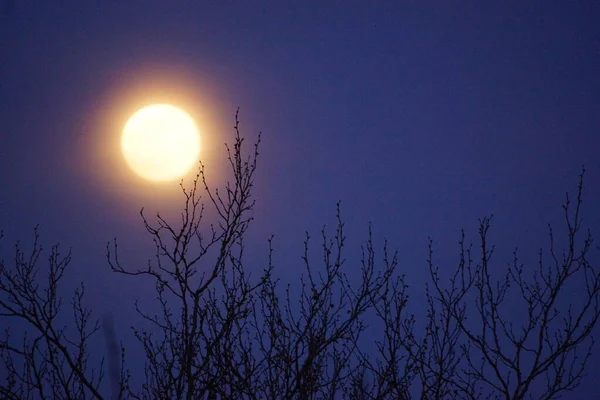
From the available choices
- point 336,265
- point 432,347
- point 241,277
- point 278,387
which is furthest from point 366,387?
point 241,277

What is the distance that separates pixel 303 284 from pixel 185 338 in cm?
181

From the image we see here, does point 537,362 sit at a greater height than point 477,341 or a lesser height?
lesser

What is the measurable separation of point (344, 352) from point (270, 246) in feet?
6.15

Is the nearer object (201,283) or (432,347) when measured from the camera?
(201,283)

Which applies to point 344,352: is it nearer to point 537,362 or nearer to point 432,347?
point 432,347

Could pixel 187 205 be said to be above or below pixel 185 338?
above

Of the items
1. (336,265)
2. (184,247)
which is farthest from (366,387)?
(184,247)

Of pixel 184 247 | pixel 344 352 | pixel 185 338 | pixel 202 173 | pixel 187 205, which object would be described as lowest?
pixel 185 338

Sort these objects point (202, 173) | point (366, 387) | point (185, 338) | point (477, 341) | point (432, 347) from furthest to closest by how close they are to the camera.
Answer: point (366, 387), point (432, 347), point (477, 341), point (202, 173), point (185, 338)

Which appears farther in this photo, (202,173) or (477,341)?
(477,341)

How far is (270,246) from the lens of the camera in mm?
5449

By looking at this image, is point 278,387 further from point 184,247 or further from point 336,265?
point 184,247

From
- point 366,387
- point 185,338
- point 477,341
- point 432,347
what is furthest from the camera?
point 366,387

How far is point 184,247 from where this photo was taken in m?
4.71
